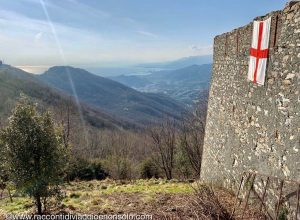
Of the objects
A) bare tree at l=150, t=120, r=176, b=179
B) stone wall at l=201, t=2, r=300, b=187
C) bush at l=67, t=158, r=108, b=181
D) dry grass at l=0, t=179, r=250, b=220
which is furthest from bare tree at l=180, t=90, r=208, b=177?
dry grass at l=0, t=179, r=250, b=220

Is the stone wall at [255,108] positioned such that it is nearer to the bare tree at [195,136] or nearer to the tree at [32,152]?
the tree at [32,152]

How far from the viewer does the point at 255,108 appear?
9.10 m

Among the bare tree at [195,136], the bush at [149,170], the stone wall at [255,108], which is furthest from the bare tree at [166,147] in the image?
the stone wall at [255,108]

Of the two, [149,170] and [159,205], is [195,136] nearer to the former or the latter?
[149,170]

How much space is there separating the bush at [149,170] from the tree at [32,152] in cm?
2506

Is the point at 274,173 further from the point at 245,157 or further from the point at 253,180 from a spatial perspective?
the point at 245,157

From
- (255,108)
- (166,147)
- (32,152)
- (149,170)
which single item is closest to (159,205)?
(255,108)

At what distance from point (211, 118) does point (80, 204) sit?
21.0 ft

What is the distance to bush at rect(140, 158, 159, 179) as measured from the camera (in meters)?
35.9

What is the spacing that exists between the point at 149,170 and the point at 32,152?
2645 cm

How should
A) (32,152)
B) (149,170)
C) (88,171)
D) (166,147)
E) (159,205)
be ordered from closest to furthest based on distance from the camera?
1. (159,205)
2. (32,152)
3. (88,171)
4. (149,170)
5. (166,147)

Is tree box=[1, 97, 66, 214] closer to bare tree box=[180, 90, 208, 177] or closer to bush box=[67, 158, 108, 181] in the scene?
bare tree box=[180, 90, 208, 177]

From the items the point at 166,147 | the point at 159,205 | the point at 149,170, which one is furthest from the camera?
the point at 166,147

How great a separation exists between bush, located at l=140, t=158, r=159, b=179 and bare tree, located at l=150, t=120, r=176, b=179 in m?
0.94
